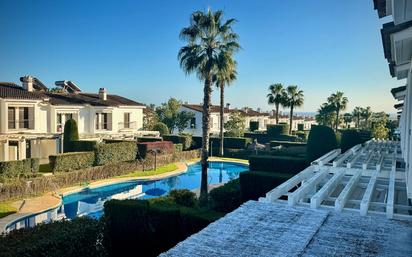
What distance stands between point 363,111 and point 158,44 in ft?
187

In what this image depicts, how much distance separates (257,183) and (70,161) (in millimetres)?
15879

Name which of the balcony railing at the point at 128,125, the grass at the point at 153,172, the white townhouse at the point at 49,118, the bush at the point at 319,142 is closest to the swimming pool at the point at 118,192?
the grass at the point at 153,172

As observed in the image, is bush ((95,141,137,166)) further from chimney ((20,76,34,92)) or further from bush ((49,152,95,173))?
chimney ((20,76,34,92))

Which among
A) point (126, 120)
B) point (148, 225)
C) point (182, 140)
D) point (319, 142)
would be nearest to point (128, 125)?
point (126, 120)

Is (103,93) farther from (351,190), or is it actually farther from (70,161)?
(351,190)

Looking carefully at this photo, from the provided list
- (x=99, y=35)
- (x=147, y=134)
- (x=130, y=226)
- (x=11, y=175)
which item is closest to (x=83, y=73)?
(x=99, y=35)

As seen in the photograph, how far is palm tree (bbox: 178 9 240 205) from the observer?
68.1 feet

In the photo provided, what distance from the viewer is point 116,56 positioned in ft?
151

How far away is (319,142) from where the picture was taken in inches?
831

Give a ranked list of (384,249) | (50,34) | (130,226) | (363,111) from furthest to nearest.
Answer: (363,111), (50,34), (130,226), (384,249)

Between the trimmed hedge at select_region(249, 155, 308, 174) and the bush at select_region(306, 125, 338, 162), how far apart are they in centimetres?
71

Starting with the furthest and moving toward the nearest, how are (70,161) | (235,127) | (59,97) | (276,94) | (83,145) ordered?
(276,94) < (235,127) < (59,97) < (83,145) < (70,161)

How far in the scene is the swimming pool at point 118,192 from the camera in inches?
742

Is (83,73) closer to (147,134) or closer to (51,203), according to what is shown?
(147,134)
